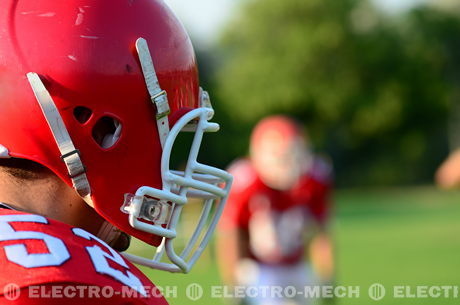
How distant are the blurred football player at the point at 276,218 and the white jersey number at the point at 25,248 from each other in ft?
18.3

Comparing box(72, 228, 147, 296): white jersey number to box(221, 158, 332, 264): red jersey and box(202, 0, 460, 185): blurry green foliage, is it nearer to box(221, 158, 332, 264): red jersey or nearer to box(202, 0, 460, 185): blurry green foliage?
box(221, 158, 332, 264): red jersey

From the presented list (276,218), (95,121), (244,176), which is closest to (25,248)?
(95,121)

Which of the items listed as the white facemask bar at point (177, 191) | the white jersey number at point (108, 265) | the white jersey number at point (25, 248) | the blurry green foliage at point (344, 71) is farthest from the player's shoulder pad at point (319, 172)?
the blurry green foliage at point (344, 71)

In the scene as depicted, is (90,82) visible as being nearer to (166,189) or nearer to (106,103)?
(106,103)

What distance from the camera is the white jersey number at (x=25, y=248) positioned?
5.28ft

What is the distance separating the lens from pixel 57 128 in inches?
75.1

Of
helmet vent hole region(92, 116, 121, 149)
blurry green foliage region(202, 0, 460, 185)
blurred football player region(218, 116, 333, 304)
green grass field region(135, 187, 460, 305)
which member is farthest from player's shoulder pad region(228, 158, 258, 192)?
blurry green foliage region(202, 0, 460, 185)

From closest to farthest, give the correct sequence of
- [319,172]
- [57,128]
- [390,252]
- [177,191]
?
[57,128]
[177,191]
[319,172]
[390,252]

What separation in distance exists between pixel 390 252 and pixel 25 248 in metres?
13.3

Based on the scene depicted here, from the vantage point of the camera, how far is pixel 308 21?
54.7 m

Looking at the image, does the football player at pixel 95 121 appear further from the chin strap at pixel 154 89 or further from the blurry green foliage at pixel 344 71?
the blurry green foliage at pixel 344 71

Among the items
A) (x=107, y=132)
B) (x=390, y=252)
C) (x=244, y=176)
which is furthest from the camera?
(x=390, y=252)

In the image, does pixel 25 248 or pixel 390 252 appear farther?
pixel 390 252

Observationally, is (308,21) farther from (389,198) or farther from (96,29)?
(96,29)
